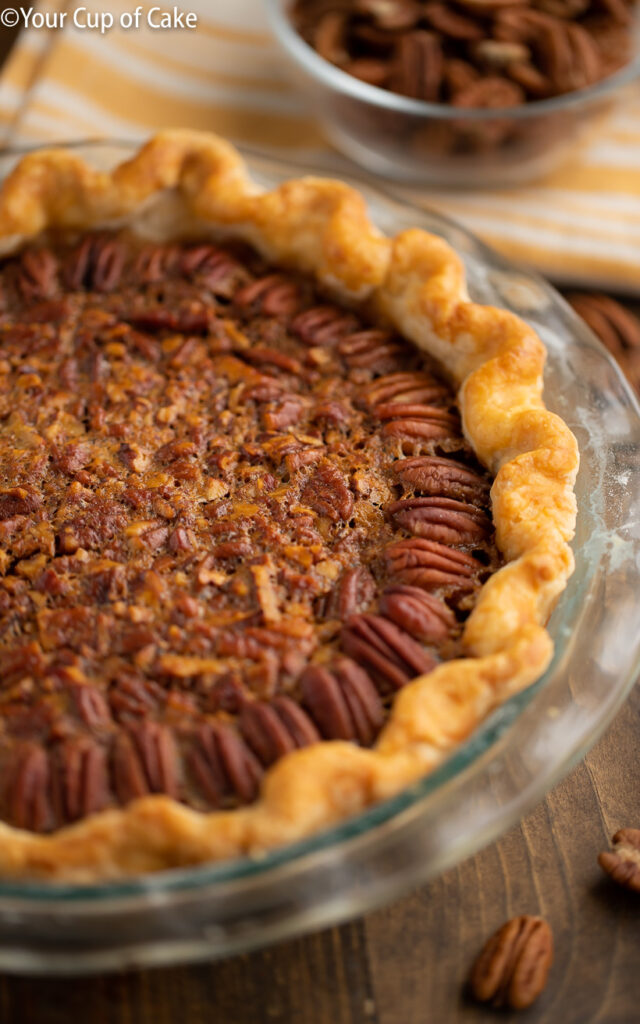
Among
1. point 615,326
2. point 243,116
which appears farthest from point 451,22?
point 615,326

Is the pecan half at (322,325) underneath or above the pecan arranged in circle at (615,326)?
above

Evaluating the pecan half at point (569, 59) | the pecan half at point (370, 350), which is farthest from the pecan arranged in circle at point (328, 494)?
the pecan half at point (569, 59)

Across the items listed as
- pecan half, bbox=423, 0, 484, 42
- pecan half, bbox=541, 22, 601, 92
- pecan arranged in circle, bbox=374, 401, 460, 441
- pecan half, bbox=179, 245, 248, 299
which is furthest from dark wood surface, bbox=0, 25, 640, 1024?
pecan half, bbox=423, 0, 484, 42

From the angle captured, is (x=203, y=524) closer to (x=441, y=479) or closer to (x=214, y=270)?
(x=441, y=479)

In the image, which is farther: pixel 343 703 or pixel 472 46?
pixel 472 46

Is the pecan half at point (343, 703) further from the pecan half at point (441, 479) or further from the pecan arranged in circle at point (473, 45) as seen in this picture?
the pecan arranged in circle at point (473, 45)

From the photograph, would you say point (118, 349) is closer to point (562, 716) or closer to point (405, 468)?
point (405, 468)
